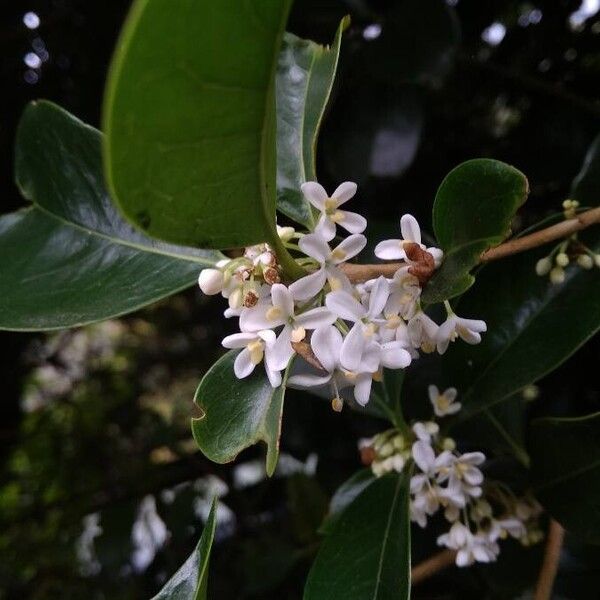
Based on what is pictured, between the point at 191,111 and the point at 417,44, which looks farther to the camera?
the point at 417,44

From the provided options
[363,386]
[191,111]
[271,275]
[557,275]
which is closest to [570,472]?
[557,275]

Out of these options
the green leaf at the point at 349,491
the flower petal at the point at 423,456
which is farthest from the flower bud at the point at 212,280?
the green leaf at the point at 349,491

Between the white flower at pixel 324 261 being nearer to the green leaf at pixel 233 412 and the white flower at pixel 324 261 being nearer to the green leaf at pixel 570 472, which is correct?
the green leaf at pixel 233 412

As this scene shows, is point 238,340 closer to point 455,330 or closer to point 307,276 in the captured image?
point 307,276

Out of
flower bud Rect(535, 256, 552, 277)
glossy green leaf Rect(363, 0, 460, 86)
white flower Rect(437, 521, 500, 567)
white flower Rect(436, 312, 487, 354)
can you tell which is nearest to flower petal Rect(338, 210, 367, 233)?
white flower Rect(436, 312, 487, 354)

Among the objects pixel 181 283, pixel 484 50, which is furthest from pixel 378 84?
pixel 181 283

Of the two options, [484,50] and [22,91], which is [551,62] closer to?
[484,50]

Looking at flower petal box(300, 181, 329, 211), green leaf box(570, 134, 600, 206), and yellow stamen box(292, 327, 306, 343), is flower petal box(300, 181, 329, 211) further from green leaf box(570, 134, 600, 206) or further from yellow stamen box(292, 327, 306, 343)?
green leaf box(570, 134, 600, 206)
